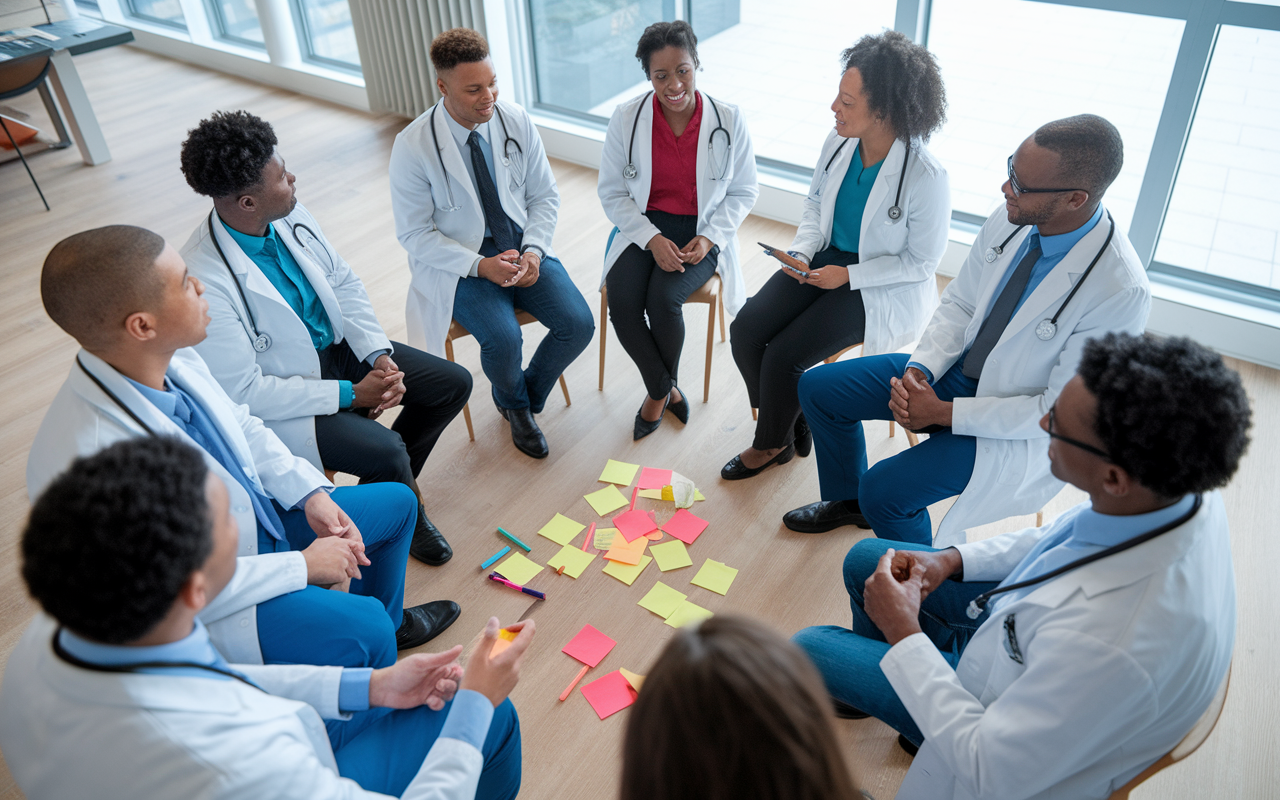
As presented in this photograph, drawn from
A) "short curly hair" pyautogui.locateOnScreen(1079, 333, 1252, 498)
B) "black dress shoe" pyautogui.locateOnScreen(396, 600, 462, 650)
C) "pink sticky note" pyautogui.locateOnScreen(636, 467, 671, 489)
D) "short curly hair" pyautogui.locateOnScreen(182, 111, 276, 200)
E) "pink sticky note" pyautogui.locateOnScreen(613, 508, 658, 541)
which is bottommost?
"pink sticky note" pyautogui.locateOnScreen(613, 508, 658, 541)

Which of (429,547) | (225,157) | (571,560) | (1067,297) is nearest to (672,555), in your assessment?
(571,560)

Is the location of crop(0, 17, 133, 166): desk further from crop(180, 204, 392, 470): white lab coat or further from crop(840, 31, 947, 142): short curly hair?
crop(840, 31, 947, 142): short curly hair

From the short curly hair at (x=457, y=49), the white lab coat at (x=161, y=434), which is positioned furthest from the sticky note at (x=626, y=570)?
the short curly hair at (x=457, y=49)

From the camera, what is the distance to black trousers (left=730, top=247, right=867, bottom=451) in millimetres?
2531

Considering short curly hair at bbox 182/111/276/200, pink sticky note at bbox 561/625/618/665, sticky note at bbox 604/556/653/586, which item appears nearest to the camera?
short curly hair at bbox 182/111/276/200

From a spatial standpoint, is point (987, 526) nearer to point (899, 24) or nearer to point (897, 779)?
point (897, 779)

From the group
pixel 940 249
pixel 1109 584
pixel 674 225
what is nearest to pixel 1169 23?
pixel 940 249

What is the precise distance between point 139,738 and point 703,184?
2.32 metres

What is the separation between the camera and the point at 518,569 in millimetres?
2395

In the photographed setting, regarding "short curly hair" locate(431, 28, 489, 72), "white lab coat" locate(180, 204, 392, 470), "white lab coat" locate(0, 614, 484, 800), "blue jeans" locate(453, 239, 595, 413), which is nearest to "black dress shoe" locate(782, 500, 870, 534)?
"blue jeans" locate(453, 239, 595, 413)

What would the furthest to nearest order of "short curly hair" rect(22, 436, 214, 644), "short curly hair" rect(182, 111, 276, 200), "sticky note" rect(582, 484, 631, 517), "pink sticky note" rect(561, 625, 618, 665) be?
"sticky note" rect(582, 484, 631, 517) < "pink sticky note" rect(561, 625, 618, 665) < "short curly hair" rect(182, 111, 276, 200) < "short curly hair" rect(22, 436, 214, 644)

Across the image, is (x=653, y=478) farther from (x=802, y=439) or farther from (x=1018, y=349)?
(x=1018, y=349)

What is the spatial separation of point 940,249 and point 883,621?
144 cm

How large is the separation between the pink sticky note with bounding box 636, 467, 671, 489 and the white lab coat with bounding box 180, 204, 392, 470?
1.03 meters
